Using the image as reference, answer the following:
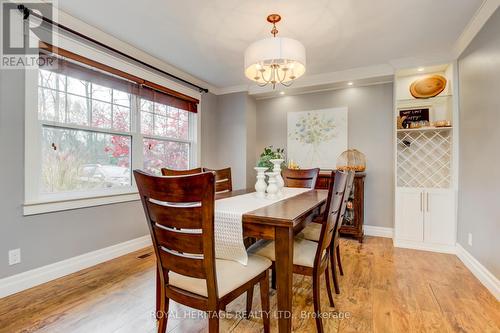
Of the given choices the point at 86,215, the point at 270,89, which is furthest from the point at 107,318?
the point at 270,89

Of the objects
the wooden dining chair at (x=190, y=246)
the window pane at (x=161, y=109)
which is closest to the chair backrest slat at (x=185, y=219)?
the wooden dining chair at (x=190, y=246)

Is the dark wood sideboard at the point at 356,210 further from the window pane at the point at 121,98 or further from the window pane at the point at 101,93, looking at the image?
the window pane at the point at 101,93

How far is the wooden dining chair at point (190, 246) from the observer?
1015 millimetres

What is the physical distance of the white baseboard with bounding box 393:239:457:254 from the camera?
2.94 metres

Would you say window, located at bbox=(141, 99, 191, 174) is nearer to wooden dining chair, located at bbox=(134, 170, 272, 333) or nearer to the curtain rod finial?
the curtain rod finial

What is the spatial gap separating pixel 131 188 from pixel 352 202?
9.68 ft

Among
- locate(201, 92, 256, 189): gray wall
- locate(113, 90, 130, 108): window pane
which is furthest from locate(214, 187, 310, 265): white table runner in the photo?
locate(201, 92, 256, 189): gray wall

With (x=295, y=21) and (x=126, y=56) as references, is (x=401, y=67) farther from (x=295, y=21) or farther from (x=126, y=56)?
(x=126, y=56)

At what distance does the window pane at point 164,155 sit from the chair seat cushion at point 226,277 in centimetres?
225

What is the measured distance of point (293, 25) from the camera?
238 centimetres

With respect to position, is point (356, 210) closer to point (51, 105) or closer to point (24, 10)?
point (51, 105)

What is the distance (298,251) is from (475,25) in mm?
2724

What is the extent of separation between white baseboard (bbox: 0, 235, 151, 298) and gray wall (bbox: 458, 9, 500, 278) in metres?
3.55

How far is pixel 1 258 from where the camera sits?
1.89 m
